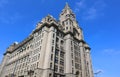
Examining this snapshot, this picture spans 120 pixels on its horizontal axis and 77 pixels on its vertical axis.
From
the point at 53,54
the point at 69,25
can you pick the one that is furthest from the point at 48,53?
the point at 69,25

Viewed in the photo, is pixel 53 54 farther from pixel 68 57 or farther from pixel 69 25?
pixel 69 25

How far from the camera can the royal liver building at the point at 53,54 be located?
186 ft

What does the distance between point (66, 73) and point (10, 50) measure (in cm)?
6149

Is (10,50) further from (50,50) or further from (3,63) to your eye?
(50,50)

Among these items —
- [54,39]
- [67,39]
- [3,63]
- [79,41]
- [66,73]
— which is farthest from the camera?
[3,63]

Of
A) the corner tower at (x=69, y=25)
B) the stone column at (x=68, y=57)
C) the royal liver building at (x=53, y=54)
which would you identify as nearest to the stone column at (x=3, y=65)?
the royal liver building at (x=53, y=54)

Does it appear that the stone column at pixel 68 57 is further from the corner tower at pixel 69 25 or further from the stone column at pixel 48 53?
the stone column at pixel 48 53

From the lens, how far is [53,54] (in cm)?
5994

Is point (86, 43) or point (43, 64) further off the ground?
point (86, 43)

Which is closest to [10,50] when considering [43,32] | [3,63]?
[3,63]

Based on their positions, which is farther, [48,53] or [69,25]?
[69,25]

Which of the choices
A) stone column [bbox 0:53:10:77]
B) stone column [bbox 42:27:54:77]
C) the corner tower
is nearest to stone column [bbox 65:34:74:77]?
the corner tower

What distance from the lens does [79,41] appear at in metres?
84.7

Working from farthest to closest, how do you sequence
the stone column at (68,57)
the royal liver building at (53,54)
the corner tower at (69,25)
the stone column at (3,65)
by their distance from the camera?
the stone column at (3,65), the corner tower at (69,25), the stone column at (68,57), the royal liver building at (53,54)
